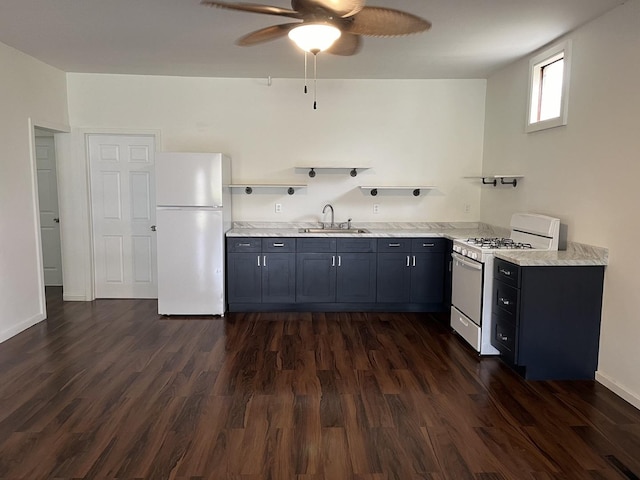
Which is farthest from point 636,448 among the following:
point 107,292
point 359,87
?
point 107,292

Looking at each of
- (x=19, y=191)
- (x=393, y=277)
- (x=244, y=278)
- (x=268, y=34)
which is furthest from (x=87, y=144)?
(x=393, y=277)

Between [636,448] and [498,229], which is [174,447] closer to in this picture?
[636,448]

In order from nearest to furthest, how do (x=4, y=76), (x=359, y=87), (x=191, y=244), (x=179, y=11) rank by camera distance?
(x=179, y=11) → (x=4, y=76) → (x=191, y=244) → (x=359, y=87)

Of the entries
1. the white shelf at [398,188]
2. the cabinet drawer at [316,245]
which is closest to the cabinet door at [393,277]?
the cabinet drawer at [316,245]

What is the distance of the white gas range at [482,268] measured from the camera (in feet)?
11.1

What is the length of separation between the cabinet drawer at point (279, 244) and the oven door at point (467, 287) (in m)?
1.66

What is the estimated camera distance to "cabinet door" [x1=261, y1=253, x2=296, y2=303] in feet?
14.9

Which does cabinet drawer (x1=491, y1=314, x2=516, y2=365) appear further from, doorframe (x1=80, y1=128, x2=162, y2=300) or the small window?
doorframe (x1=80, y1=128, x2=162, y2=300)

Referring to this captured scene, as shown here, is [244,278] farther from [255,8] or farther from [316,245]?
[255,8]

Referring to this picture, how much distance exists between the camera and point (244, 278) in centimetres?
458

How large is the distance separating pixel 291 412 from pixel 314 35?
2167 millimetres

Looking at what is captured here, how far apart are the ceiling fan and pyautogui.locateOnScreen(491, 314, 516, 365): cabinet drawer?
216 centimetres

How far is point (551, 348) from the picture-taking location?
3.03 meters

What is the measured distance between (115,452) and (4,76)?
3.41 meters
